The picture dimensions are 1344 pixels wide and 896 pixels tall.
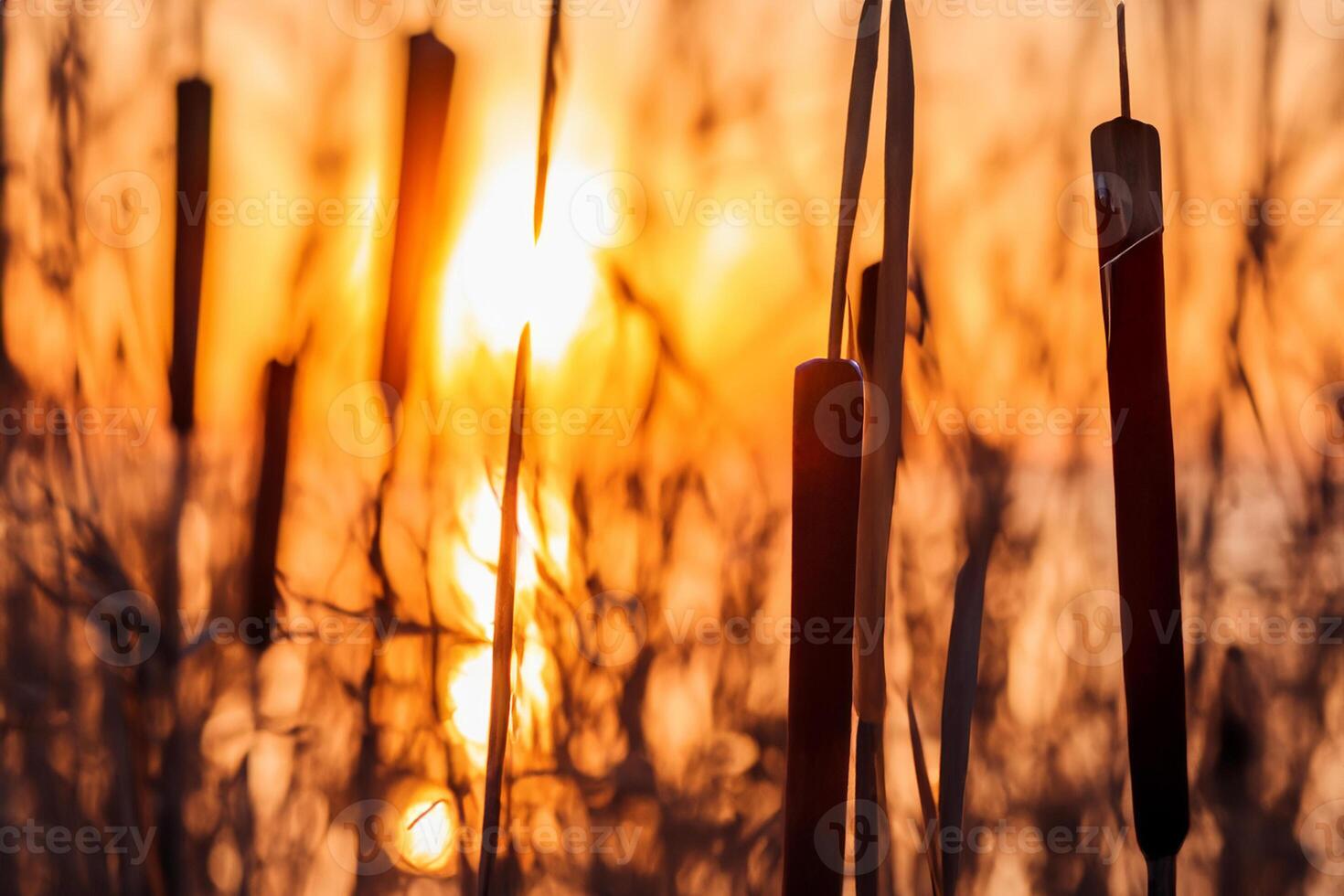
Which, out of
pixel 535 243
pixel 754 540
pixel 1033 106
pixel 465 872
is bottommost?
pixel 465 872

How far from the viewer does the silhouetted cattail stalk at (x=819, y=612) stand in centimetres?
50

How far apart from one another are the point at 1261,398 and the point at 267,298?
30.4 inches

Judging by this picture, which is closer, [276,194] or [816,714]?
[816,714]

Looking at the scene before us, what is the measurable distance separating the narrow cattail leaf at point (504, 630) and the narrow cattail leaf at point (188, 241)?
26 centimetres

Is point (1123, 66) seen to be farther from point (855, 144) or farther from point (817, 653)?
point (817, 653)

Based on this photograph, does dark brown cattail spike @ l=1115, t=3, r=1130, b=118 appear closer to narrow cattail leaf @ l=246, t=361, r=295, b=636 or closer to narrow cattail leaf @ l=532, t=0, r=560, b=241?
narrow cattail leaf @ l=532, t=0, r=560, b=241

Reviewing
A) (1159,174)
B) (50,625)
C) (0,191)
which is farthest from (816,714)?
(0,191)

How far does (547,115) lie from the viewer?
713 mm

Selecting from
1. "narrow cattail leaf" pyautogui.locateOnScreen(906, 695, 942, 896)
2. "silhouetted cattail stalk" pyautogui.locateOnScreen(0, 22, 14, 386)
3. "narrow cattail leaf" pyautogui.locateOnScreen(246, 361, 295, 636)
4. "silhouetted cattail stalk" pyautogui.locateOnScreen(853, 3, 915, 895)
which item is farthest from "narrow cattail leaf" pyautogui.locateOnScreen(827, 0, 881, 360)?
"silhouetted cattail stalk" pyautogui.locateOnScreen(0, 22, 14, 386)

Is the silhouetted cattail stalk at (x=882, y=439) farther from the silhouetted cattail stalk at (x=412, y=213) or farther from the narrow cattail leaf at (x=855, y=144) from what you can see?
the silhouetted cattail stalk at (x=412, y=213)

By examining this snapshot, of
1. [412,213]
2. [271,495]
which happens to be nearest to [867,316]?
[412,213]

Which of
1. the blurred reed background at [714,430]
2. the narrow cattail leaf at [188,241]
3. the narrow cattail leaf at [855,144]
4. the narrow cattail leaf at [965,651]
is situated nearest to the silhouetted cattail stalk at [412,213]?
the blurred reed background at [714,430]

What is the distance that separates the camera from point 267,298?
2.36 ft

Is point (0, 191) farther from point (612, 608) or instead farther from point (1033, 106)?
point (1033, 106)
